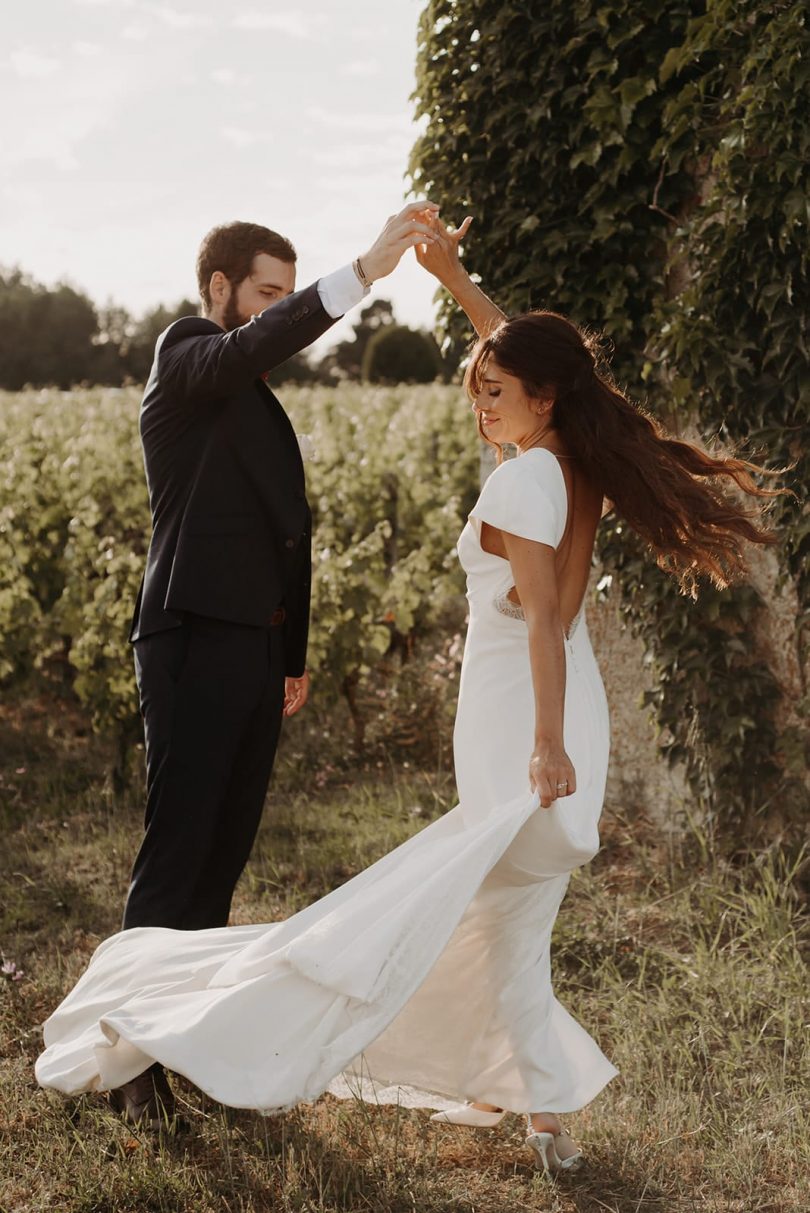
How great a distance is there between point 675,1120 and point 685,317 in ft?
8.90

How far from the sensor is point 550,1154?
2.92 metres

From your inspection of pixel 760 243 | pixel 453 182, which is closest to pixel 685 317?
pixel 760 243

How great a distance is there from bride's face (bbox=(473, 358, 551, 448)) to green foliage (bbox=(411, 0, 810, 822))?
5.46 feet

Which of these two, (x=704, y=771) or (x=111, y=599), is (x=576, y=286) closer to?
(x=704, y=771)

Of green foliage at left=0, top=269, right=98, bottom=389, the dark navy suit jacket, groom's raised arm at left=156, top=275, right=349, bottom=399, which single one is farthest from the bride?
green foliage at left=0, top=269, right=98, bottom=389

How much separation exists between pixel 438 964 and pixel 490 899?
24cm

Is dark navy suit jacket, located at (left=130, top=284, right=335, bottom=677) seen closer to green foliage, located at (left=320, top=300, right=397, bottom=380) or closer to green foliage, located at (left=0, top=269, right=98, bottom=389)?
green foliage, located at (left=320, top=300, right=397, bottom=380)

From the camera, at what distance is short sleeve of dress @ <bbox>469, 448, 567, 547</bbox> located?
107 inches

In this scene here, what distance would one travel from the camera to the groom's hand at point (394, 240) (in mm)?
2998

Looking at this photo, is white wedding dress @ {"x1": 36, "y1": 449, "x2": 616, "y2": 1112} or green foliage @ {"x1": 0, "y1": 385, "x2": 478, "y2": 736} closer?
white wedding dress @ {"x1": 36, "y1": 449, "x2": 616, "y2": 1112}

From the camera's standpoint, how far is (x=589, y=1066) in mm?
3027

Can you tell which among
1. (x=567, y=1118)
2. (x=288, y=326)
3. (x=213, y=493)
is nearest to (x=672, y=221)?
(x=288, y=326)

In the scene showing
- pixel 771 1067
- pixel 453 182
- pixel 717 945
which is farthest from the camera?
pixel 453 182

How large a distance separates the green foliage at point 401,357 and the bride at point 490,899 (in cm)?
3081
